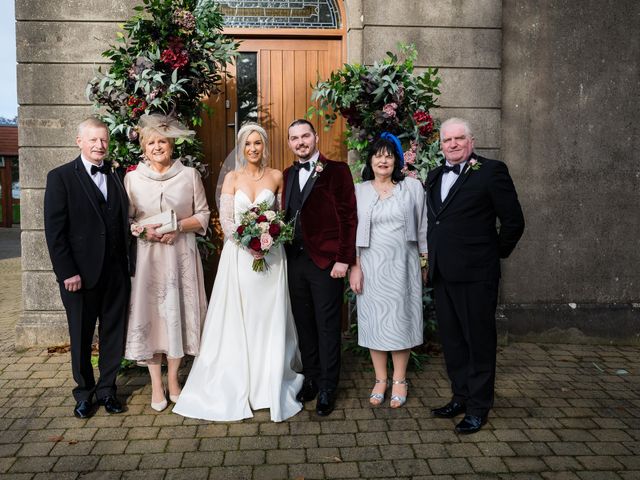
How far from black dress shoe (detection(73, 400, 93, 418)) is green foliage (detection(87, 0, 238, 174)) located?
206cm

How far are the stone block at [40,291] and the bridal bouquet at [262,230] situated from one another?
115 inches

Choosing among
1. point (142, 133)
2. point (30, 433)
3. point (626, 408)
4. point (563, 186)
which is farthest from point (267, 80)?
point (626, 408)

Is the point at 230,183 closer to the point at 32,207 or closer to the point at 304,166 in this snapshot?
the point at 304,166

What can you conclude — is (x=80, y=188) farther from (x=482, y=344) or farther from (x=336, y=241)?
(x=482, y=344)

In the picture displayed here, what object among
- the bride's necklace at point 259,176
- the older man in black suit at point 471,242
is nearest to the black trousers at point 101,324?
the bride's necklace at point 259,176

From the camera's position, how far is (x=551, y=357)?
5648 millimetres

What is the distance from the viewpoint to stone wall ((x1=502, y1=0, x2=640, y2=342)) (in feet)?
19.8

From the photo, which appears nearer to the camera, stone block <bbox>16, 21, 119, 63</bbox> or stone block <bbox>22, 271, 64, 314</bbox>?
stone block <bbox>16, 21, 119, 63</bbox>

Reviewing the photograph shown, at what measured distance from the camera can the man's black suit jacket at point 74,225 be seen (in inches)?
152

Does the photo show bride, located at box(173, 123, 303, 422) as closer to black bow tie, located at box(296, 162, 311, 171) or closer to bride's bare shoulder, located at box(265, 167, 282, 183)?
bride's bare shoulder, located at box(265, 167, 282, 183)

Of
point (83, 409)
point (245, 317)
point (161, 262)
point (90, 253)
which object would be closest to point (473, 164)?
point (245, 317)

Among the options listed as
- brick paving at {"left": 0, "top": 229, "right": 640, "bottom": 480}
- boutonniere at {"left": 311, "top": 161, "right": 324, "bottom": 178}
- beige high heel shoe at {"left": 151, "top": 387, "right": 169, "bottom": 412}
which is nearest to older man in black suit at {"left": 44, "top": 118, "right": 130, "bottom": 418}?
beige high heel shoe at {"left": 151, "top": 387, "right": 169, "bottom": 412}

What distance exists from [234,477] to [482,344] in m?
1.91

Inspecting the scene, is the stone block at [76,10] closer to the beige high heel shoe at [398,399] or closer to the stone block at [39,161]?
the stone block at [39,161]
